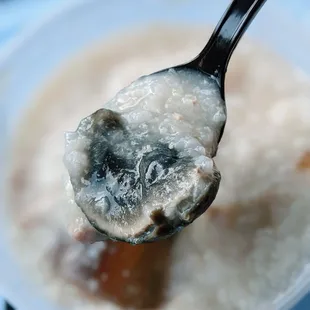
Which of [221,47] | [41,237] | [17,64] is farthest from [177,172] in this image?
[17,64]

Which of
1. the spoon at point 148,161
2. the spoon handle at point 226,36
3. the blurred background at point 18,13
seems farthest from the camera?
the blurred background at point 18,13

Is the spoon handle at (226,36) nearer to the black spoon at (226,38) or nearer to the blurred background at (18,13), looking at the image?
the black spoon at (226,38)

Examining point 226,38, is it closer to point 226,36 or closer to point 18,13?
point 226,36

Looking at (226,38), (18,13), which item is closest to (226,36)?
(226,38)

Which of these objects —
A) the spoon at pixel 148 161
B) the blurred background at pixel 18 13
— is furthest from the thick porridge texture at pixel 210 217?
the blurred background at pixel 18 13

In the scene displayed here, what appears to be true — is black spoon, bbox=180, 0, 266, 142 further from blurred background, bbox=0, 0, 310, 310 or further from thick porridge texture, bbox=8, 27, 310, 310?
blurred background, bbox=0, 0, 310, 310
